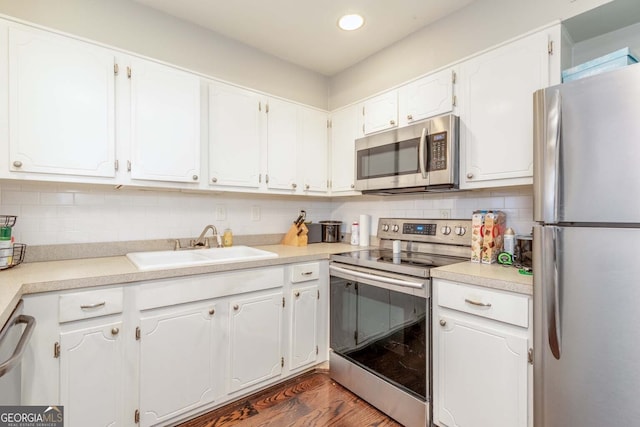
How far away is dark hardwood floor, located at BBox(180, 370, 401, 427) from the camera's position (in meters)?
1.72

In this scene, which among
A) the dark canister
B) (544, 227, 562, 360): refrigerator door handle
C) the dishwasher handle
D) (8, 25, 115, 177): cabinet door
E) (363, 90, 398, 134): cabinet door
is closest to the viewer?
the dishwasher handle

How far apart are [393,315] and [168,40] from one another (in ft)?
7.54

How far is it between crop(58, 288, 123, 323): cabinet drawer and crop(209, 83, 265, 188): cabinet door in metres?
0.93

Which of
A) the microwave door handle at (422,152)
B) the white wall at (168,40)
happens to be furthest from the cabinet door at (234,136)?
the microwave door handle at (422,152)

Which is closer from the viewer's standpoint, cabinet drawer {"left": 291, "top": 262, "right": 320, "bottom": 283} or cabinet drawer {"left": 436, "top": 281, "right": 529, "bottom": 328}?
cabinet drawer {"left": 436, "top": 281, "right": 529, "bottom": 328}

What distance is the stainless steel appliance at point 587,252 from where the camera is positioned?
0.98 metres

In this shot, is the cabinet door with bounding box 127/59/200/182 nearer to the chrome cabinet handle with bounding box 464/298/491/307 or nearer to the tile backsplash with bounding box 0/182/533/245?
the tile backsplash with bounding box 0/182/533/245

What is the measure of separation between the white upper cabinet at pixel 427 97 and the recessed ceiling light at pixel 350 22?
53 cm

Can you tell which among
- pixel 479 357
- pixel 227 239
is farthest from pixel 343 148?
pixel 479 357

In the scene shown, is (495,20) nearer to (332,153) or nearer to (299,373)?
(332,153)

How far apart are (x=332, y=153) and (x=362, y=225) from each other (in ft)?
2.28

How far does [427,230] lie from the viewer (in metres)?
2.20

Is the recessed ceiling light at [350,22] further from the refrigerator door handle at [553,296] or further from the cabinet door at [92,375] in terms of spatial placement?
the cabinet door at [92,375]

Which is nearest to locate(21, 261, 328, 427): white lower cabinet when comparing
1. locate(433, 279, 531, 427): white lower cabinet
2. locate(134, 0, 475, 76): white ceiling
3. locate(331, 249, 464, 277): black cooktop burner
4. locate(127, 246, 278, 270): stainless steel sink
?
locate(127, 246, 278, 270): stainless steel sink
